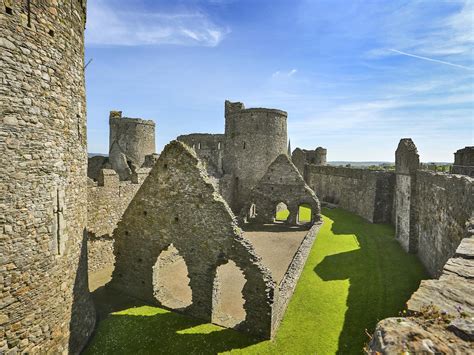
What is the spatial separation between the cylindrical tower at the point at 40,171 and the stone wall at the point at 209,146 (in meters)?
25.1

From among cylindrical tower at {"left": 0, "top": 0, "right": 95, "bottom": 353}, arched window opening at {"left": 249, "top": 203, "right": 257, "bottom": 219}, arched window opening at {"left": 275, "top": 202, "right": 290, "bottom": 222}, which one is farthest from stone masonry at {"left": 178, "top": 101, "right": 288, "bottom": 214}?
cylindrical tower at {"left": 0, "top": 0, "right": 95, "bottom": 353}

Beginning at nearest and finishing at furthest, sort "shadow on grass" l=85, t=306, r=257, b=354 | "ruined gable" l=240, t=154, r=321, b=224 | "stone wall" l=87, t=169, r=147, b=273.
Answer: "shadow on grass" l=85, t=306, r=257, b=354 < "stone wall" l=87, t=169, r=147, b=273 < "ruined gable" l=240, t=154, r=321, b=224

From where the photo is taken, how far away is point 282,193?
85.3ft

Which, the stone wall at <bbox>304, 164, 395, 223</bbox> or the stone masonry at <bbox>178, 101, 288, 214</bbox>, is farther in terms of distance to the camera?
the stone masonry at <bbox>178, 101, 288, 214</bbox>

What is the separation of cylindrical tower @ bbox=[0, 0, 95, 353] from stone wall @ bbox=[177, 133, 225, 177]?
25.1 meters

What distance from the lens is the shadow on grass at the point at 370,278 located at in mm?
10891

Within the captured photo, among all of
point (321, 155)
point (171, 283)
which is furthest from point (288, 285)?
point (321, 155)

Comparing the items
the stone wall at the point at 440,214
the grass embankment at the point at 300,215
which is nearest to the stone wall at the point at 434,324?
the stone wall at the point at 440,214

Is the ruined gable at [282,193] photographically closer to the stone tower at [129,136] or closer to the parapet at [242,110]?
the parapet at [242,110]

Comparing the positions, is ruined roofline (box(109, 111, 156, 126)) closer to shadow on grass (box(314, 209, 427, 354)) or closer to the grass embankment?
the grass embankment

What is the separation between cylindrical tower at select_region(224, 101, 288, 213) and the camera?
3127 centimetres

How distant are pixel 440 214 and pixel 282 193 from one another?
1355 cm

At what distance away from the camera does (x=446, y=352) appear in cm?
252

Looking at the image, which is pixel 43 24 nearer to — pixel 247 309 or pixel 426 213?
pixel 247 309
